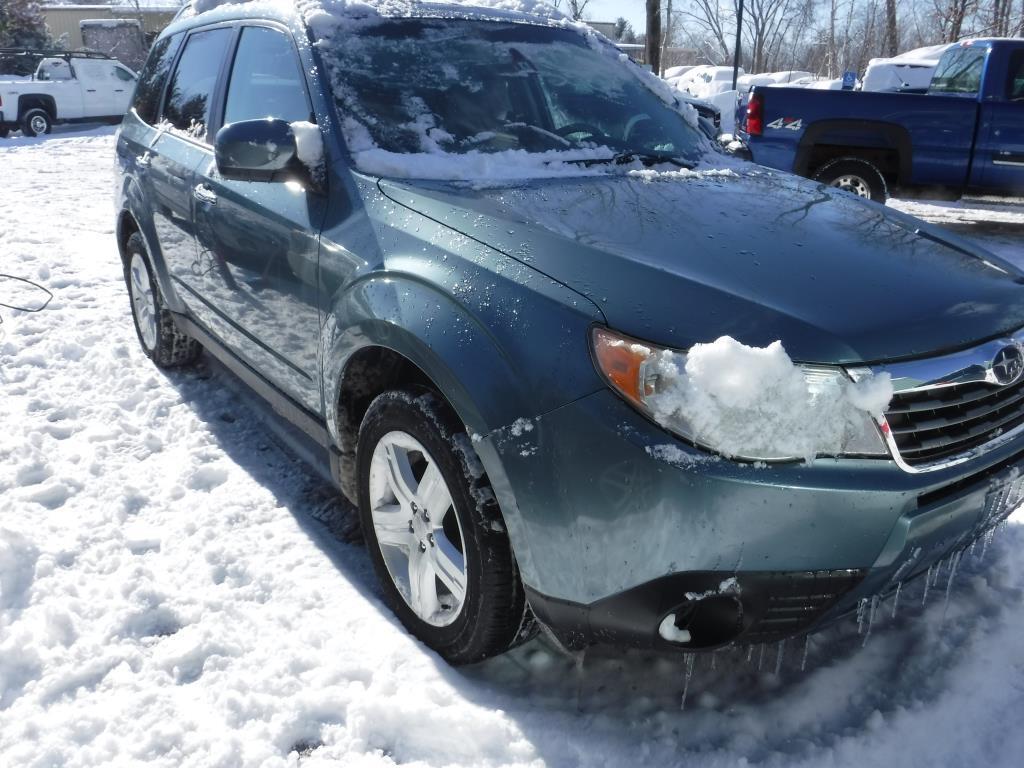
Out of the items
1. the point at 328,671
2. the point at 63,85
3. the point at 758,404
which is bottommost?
the point at 328,671

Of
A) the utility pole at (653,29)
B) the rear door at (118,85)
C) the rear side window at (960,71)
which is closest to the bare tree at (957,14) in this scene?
the utility pole at (653,29)

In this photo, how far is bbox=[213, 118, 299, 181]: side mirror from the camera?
8.29 feet

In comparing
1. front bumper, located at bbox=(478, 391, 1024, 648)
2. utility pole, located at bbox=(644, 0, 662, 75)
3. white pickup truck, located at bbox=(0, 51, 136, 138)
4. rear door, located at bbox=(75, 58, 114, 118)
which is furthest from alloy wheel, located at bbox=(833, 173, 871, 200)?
rear door, located at bbox=(75, 58, 114, 118)

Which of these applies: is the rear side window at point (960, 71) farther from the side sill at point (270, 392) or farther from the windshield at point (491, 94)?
the side sill at point (270, 392)

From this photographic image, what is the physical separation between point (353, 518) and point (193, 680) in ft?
3.16

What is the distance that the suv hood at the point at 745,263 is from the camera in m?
1.83

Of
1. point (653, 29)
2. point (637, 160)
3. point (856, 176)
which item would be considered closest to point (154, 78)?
point (637, 160)

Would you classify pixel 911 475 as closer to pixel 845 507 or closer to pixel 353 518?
pixel 845 507

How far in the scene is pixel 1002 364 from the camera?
1.97 m

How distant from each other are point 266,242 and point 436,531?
1.20 meters

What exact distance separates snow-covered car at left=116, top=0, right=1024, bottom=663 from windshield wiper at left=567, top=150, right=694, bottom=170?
0.02 m

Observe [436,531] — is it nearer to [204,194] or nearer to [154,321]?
[204,194]

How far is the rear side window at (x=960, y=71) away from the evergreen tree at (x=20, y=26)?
3443 centimetres

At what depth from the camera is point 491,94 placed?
9.69 ft
